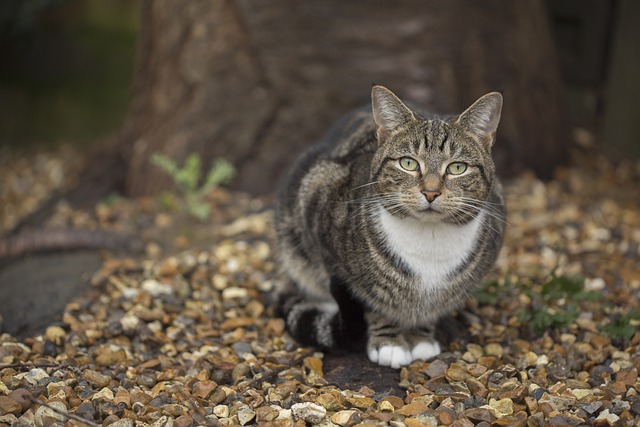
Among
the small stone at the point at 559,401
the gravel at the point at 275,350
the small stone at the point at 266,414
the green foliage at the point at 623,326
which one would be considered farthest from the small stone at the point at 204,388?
the green foliage at the point at 623,326

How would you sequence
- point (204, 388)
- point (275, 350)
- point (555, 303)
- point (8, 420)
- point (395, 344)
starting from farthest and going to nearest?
point (555, 303)
point (275, 350)
point (395, 344)
point (204, 388)
point (8, 420)

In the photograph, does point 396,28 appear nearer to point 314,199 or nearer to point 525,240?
point 525,240

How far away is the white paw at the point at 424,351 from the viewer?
3.00 meters

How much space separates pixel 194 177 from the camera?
4.37 m

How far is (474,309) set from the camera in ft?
11.2

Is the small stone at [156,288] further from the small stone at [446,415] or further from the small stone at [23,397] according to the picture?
the small stone at [446,415]

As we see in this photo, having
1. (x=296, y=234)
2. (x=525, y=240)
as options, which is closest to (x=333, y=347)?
(x=296, y=234)

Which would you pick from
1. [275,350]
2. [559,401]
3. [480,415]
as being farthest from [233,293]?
[559,401]

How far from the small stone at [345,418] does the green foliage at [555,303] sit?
3.24ft

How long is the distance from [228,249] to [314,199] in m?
1.03

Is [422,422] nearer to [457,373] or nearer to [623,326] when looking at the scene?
[457,373]

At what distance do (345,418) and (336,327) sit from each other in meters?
0.55

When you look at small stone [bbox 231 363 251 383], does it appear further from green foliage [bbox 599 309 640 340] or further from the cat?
green foliage [bbox 599 309 640 340]

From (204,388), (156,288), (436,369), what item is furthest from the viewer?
(156,288)
